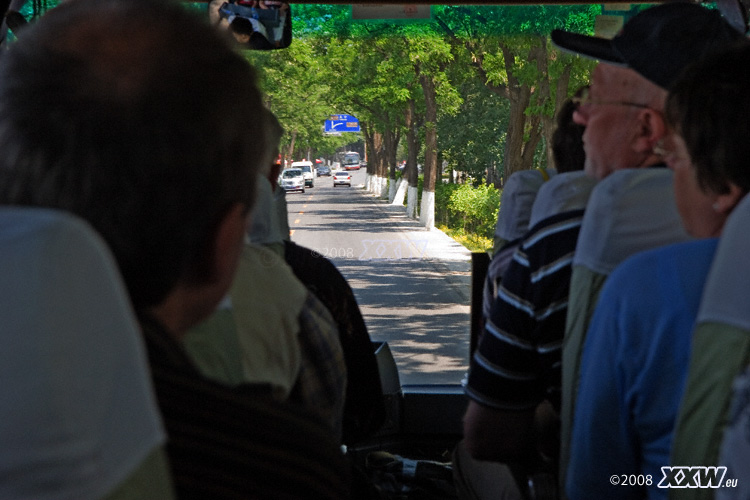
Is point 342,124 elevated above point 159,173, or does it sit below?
above

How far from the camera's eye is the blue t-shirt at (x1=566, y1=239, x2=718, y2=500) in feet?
4.58

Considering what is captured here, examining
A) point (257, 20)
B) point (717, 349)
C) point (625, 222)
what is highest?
point (257, 20)

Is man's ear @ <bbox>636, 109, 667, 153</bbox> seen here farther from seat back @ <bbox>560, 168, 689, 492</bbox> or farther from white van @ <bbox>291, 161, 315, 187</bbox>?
white van @ <bbox>291, 161, 315, 187</bbox>

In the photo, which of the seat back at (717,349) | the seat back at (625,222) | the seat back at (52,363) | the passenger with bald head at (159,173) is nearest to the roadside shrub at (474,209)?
the seat back at (625,222)

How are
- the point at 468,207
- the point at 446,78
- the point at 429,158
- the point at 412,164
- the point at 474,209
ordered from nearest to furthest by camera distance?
the point at 446,78 < the point at 474,209 < the point at 468,207 < the point at 429,158 < the point at 412,164

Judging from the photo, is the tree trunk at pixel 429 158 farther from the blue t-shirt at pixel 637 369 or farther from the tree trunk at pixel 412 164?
the blue t-shirt at pixel 637 369

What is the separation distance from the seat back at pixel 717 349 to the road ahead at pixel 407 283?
560 cm

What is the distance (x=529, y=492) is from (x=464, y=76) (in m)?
12.5

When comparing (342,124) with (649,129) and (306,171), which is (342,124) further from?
(649,129)

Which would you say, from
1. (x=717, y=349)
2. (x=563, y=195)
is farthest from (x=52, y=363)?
(x=563, y=195)

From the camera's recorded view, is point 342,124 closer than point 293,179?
Yes

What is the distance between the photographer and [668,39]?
7.17 feet

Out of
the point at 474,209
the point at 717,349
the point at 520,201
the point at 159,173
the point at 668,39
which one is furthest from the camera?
the point at 474,209

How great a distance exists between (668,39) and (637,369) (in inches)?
41.7
